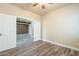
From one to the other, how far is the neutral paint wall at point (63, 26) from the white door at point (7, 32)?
0.99 m

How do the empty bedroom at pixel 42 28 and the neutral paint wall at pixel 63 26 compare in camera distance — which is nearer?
the empty bedroom at pixel 42 28

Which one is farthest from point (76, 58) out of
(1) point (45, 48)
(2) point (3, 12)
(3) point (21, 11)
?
(2) point (3, 12)

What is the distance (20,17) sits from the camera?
3211 millimetres

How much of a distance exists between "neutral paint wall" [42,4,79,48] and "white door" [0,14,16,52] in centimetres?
99

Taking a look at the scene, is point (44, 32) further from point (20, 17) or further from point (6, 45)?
point (6, 45)

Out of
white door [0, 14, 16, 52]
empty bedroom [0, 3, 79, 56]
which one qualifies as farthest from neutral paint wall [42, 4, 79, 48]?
white door [0, 14, 16, 52]

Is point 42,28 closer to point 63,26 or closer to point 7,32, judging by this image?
point 63,26

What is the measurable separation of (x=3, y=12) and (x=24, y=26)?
0.77 m

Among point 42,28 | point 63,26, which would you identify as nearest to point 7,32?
point 42,28

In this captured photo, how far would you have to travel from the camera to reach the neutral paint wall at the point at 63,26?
11.0 ft

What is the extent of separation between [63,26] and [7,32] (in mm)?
1903

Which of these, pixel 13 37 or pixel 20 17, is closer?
pixel 20 17

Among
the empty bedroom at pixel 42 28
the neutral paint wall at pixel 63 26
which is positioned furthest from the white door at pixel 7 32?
the neutral paint wall at pixel 63 26

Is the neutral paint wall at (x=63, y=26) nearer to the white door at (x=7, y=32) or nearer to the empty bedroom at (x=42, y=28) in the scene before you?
the empty bedroom at (x=42, y=28)
